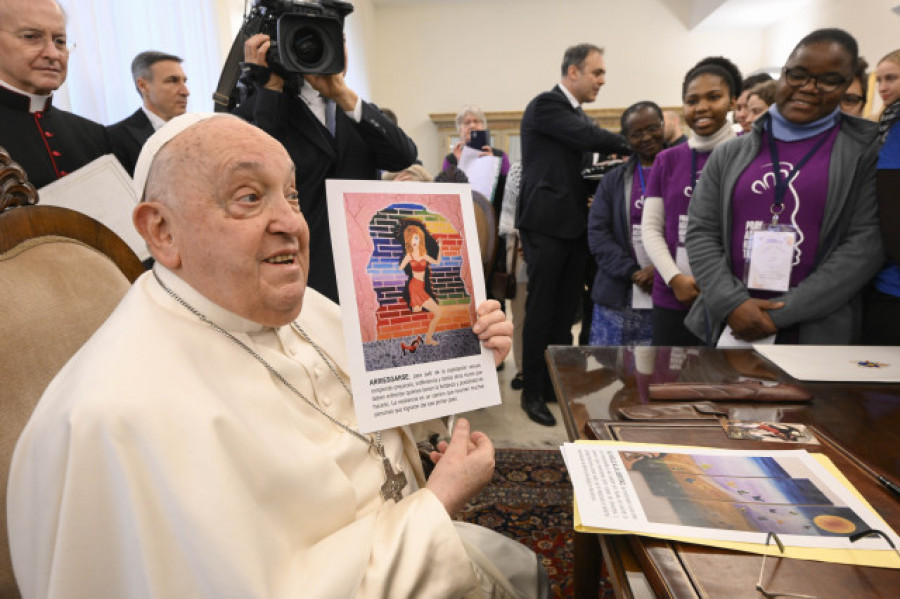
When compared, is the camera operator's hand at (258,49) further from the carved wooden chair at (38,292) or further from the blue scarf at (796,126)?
the blue scarf at (796,126)

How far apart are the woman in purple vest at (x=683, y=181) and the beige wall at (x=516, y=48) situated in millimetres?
6609

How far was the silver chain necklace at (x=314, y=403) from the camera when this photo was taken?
895 mm

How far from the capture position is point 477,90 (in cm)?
888

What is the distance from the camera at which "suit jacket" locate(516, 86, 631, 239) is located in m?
2.99

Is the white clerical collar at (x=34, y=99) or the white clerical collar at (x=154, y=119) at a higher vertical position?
the white clerical collar at (x=154, y=119)

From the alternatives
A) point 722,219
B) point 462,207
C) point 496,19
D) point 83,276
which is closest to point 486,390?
point 462,207

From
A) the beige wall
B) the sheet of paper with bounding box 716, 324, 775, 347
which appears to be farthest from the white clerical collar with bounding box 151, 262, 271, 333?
the beige wall

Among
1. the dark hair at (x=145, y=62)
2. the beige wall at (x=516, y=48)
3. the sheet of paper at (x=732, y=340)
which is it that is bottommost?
the sheet of paper at (x=732, y=340)

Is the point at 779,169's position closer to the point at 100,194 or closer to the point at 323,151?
→ the point at 323,151

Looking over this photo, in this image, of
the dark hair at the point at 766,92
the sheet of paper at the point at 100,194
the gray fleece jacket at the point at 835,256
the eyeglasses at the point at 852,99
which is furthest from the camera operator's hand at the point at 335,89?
the eyeglasses at the point at 852,99

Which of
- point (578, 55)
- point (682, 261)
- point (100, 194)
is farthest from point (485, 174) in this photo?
point (100, 194)

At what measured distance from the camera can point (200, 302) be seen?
2.92 feet

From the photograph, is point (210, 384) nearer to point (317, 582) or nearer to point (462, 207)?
point (317, 582)

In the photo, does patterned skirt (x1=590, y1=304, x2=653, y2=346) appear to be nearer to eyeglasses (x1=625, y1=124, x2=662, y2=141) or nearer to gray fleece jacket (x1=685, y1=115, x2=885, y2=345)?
eyeglasses (x1=625, y1=124, x2=662, y2=141)
